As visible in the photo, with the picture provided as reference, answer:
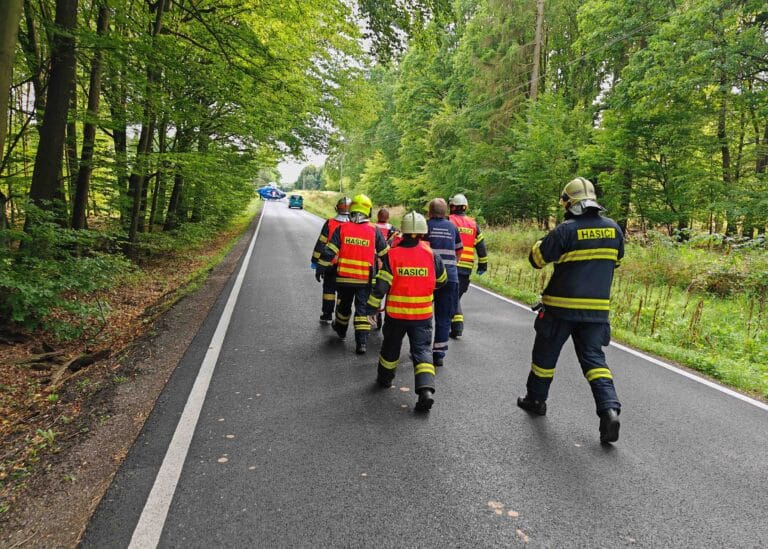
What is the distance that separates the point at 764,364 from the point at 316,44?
1360 centimetres

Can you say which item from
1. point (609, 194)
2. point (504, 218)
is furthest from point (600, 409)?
point (504, 218)

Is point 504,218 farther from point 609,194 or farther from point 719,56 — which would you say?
point 719,56

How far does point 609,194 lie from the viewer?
15.6 meters

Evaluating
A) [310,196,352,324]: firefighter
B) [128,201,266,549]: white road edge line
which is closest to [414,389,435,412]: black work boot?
[128,201,266,549]: white road edge line

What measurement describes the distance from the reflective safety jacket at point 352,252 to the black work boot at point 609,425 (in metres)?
3.14

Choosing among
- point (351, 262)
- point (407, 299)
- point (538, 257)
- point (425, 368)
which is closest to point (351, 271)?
point (351, 262)

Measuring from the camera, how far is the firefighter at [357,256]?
209 inches

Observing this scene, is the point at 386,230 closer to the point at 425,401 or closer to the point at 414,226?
the point at 414,226

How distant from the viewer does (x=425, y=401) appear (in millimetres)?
3744

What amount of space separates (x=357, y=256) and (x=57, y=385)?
11.7 feet

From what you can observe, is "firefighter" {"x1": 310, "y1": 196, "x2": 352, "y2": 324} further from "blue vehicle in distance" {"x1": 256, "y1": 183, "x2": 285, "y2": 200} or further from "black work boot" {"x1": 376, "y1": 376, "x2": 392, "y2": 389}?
"blue vehicle in distance" {"x1": 256, "y1": 183, "x2": 285, "y2": 200}

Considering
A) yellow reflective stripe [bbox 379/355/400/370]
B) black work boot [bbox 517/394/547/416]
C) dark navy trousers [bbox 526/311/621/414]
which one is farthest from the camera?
yellow reflective stripe [bbox 379/355/400/370]

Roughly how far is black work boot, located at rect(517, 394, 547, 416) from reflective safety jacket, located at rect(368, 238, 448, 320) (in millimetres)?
1236

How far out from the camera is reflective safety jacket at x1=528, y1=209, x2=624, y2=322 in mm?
3484
